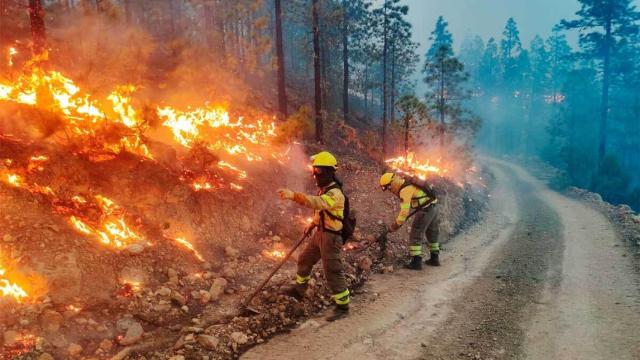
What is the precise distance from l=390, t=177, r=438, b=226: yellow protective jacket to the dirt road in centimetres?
150

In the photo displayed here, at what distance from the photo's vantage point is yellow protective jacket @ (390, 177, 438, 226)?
898 cm

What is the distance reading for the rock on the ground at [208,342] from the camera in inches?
216

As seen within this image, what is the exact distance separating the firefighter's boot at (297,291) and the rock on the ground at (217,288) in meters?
1.06

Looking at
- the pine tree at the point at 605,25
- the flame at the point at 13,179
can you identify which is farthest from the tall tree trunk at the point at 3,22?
the pine tree at the point at 605,25

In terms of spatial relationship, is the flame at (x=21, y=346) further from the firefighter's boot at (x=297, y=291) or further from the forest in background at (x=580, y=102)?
the forest in background at (x=580, y=102)

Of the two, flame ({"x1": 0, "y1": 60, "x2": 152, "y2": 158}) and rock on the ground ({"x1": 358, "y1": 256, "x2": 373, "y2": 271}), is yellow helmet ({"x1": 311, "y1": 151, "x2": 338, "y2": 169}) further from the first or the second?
flame ({"x1": 0, "y1": 60, "x2": 152, "y2": 158})

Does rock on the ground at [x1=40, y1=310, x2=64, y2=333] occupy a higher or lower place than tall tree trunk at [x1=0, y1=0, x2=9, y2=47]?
lower

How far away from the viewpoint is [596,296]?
306 inches

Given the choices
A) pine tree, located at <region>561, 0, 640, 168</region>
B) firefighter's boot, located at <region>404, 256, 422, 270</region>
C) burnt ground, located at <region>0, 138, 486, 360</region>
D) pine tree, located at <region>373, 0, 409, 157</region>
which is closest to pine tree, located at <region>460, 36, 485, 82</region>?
pine tree, located at <region>561, 0, 640, 168</region>

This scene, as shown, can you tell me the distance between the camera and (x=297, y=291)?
703cm

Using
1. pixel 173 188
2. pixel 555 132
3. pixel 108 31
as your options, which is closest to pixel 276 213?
pixel 173 188

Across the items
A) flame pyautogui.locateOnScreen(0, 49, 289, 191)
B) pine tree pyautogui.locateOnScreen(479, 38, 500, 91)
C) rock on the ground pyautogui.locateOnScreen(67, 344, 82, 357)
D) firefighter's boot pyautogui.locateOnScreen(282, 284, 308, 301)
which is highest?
pine tree pyautogui.locateOnScreen(479, 38, 500, 91)

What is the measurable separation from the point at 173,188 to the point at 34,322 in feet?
11.9

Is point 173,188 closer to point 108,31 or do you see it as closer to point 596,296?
point 596,296
